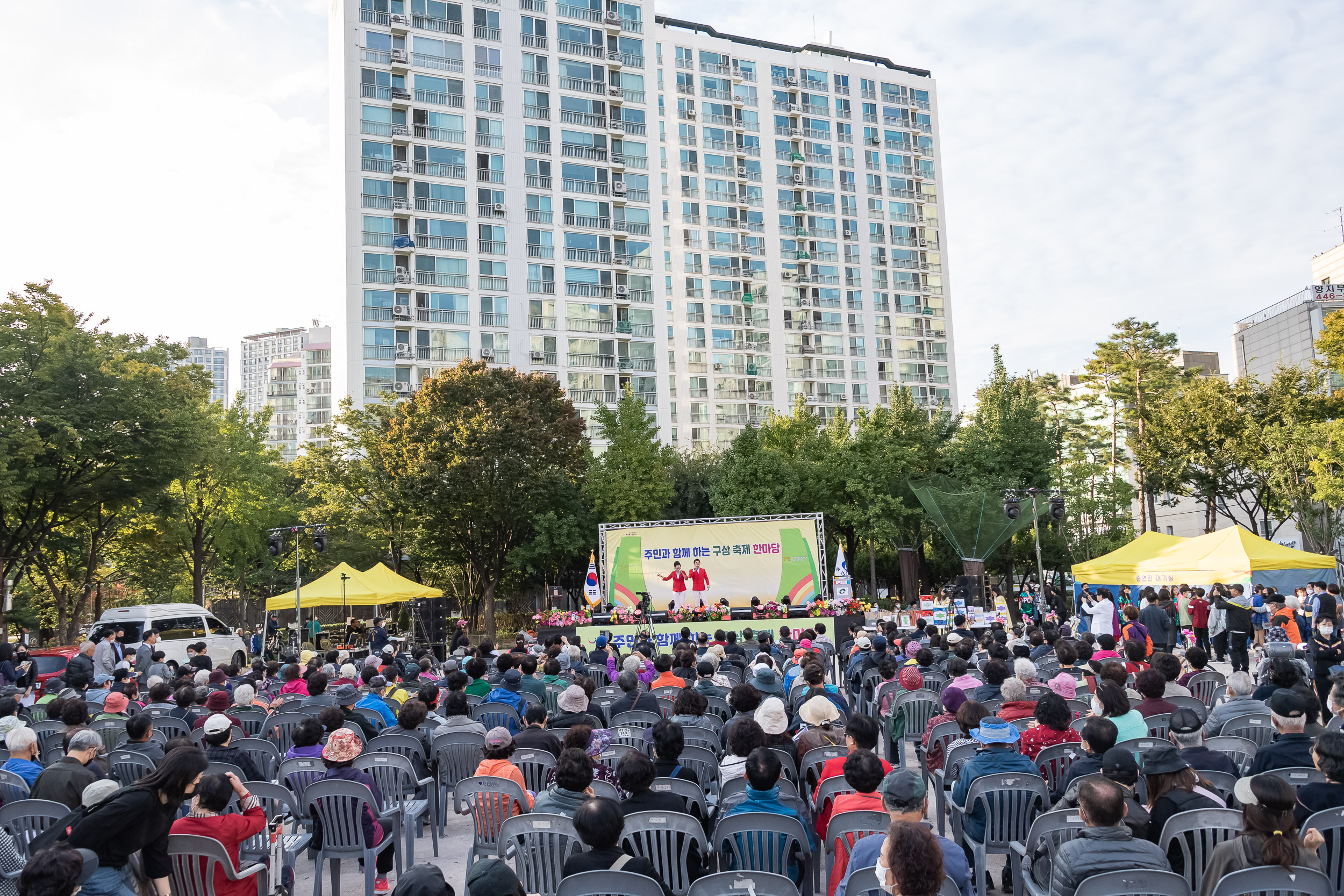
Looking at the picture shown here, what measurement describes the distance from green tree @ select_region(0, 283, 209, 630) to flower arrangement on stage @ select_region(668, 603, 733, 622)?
1408 cm

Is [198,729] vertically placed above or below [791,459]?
below

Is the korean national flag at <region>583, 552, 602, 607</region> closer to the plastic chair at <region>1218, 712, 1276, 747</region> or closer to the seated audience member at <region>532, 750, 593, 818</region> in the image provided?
the plastic chair at <region>1218, 712, 1276, 747</region>

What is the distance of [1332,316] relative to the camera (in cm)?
3002

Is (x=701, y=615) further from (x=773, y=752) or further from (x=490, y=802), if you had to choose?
(x=773, y=752)

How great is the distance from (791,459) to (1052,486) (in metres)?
10.3

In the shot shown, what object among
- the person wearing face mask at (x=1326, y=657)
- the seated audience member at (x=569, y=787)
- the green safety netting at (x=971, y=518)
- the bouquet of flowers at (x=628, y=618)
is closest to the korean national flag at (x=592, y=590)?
the bouquet of flowers at (x=628, y=618)

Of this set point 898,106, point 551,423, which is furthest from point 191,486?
point 898,106

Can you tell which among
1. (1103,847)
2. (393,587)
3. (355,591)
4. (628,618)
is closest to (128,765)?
(1103,847)

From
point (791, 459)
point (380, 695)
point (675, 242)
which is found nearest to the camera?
point (380, 695)

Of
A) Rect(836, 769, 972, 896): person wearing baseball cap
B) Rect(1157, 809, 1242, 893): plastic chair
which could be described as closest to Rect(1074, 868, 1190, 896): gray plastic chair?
Rect(836, 769, 972, 896): person wearing baseball cap

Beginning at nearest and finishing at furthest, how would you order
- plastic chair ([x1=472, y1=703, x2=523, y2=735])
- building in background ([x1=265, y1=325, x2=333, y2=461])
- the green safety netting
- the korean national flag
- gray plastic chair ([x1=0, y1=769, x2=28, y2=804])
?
gray plastic chair ([x1=0, y1=769, x2=28, y2=804]) → plastic chair ([x1=472, y1=703, x2=523, y2=735]) → the korean national flag → the green safety netting → building in background ([x1=265, y1=325, x2=333, y2=461])

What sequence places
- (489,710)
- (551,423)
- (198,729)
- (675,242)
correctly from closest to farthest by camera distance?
(198,729) < (489,710) < (551,423) < (675,242)

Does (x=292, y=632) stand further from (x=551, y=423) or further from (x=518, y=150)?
(x=518, y=150)

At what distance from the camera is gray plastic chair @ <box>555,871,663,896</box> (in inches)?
145
